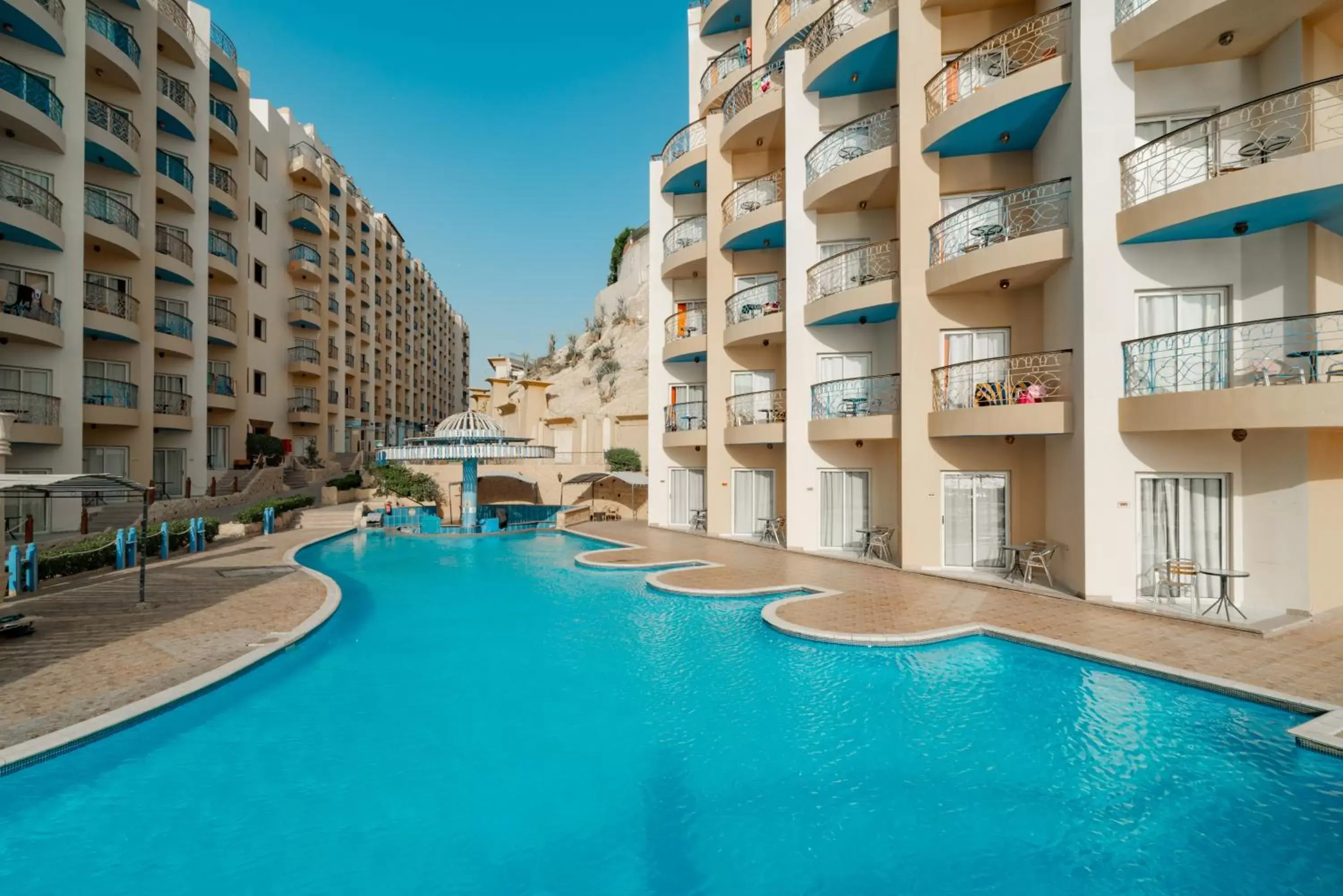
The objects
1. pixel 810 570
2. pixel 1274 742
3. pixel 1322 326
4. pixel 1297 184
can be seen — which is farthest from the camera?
pixel 810 570

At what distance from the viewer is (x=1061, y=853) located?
491cm

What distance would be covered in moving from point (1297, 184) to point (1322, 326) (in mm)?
2450

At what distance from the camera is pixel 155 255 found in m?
23.8

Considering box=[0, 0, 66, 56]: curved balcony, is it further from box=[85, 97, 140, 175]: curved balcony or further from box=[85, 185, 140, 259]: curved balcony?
box=[85, 185, 140, 259]: curved balcony

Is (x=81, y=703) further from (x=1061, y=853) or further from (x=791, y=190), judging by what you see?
(x=791, y=190)

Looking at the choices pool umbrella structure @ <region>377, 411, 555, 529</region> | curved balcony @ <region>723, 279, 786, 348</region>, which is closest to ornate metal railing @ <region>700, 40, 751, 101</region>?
curved balcony @ <region>723, 279, 786, 348</region>

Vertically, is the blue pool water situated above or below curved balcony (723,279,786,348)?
below

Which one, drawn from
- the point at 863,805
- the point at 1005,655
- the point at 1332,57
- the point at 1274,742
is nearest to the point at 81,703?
the point at 863,805

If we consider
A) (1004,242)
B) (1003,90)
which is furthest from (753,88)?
(1004,242)

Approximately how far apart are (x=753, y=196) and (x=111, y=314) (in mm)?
23950

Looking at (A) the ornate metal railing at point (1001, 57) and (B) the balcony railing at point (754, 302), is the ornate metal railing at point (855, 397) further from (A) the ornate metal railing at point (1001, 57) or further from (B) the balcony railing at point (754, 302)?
(A) the ornate metal railing at point (1001, 57)

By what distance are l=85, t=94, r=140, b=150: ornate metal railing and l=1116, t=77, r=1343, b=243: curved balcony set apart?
3130 centimetres

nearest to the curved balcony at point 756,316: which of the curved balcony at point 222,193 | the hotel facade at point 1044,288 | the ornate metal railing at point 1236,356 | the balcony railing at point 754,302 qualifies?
the balcony railing at point 754,302

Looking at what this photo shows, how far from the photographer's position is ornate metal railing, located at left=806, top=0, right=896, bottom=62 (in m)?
15.9
